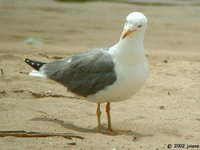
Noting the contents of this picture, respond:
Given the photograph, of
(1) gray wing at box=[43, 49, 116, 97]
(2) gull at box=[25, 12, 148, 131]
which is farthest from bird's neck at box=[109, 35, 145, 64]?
(1) gray wing at box=[43, 49, 116, 97]

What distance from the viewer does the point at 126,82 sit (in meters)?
4.69

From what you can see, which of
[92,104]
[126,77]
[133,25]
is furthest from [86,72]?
[92,104]

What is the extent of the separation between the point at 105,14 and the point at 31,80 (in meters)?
7.10

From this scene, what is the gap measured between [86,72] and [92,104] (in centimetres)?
93

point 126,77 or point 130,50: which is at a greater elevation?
point 130,50

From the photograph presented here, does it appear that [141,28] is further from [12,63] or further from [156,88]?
[12,63]

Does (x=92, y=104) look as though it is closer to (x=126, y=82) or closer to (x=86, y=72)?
(x=86, y=72)

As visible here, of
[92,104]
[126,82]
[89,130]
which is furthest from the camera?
[92,104]

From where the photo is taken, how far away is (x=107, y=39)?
1068cm

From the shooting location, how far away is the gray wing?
4.83 m

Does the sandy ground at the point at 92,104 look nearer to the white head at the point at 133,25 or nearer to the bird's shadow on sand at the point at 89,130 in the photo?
the bird's shadow on sand at the point at 89,130

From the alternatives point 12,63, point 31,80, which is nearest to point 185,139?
point 31,80

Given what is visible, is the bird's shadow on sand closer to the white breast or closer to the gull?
the gull

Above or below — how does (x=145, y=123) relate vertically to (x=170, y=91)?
below
